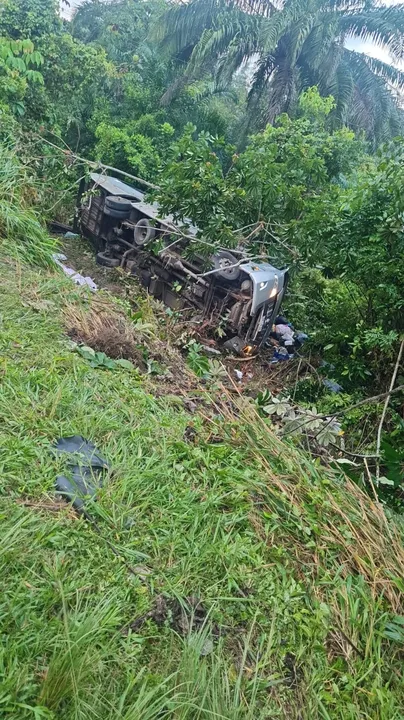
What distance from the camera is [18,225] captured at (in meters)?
5.50

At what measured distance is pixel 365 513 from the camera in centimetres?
279

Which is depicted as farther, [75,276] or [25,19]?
[25,19]

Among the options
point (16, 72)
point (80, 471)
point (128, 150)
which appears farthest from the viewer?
point (128, 150)

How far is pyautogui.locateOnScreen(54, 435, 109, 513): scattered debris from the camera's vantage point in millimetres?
2404

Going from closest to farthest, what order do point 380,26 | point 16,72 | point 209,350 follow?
point 209,350 < point 16,72 < point 380,26

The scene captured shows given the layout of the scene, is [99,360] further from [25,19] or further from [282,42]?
[282,42]

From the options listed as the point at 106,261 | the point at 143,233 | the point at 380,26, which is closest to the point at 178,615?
the point at 143,233

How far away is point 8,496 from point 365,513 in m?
1.89

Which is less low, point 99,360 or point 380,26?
point 380,26

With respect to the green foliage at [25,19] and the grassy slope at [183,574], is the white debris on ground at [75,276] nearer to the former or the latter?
the grassy slope at [183,574]

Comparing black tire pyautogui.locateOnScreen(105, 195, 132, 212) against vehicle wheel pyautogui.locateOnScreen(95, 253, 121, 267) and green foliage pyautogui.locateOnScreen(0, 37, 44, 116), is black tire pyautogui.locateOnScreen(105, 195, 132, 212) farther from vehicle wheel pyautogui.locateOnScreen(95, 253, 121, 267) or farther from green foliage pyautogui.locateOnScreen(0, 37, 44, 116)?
green foliage pyautogui.locateOnScreen(0, 37, 44, 116)

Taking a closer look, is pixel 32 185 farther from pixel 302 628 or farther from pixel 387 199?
pixel 302 628

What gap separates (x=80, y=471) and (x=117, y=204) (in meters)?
5.57

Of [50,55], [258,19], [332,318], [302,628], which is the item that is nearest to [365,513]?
[302,628]
